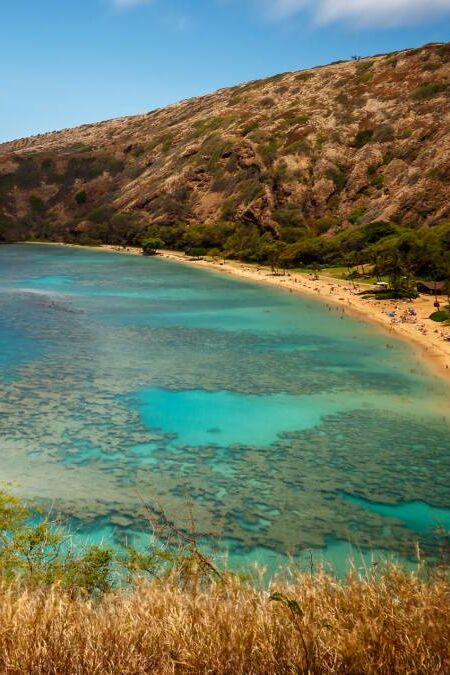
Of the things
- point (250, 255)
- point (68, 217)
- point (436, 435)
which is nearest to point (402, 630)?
point (436, 435)

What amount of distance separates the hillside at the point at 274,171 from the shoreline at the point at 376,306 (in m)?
8.90

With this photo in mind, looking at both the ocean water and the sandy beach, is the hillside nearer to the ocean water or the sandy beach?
the sandy beach

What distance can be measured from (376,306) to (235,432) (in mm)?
32427

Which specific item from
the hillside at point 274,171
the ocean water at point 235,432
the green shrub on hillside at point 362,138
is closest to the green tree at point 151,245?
the hillside at point 274,171

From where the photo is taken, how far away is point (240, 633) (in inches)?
288

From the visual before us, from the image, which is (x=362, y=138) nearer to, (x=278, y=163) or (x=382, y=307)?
(x=278, y=163)

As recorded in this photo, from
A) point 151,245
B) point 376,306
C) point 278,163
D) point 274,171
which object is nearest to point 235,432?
point 376,306

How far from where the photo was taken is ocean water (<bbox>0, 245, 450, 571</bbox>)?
17531mm

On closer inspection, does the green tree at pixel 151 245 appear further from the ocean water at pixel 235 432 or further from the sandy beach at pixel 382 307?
Result: the ocean water at pixel 235 432

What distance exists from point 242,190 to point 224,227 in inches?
496

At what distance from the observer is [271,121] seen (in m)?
127

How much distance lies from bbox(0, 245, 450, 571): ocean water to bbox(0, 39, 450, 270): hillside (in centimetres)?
3730

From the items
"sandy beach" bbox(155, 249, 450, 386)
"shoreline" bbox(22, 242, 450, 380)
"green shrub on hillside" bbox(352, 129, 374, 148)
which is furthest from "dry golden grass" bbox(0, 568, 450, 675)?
"green shrub on hillside" bbox(352, 129, 374, 148)

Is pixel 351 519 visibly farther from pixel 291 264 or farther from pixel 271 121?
pixel 271 121
